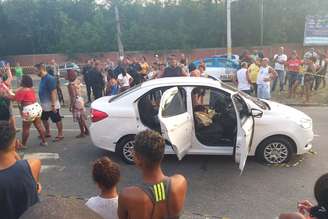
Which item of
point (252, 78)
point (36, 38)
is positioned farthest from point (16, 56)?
point (252, 78)

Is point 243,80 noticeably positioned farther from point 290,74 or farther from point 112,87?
point 290,74

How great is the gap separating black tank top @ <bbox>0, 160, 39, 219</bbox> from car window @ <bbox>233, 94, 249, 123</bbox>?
4336 mm

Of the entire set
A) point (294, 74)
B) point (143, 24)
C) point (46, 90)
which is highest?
point (143, 24)

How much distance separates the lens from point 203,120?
7.01 metres

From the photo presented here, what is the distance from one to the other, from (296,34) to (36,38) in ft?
98.4

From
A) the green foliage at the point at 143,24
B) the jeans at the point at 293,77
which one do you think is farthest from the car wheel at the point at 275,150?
the green foliage at the point at 143,24

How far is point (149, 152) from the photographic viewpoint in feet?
9.10

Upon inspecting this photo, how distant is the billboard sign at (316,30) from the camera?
35719 mm

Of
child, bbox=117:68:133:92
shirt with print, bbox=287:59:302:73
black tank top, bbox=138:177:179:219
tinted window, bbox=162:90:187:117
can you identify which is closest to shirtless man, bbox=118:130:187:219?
black tank top, bbox=138:177:179:219

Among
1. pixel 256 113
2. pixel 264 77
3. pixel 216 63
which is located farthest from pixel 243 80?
pixel 216 63

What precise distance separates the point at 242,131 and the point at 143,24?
42.6 m

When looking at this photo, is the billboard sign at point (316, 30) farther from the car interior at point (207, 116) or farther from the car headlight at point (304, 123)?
the car interior at point (207, 116)

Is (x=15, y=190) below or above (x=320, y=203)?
above

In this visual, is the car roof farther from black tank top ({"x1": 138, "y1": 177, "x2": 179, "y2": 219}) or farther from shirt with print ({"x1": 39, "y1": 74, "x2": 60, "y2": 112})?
black tank top ({"x1": 138, "y1": 177, "x2": 179, "y2": 219})
